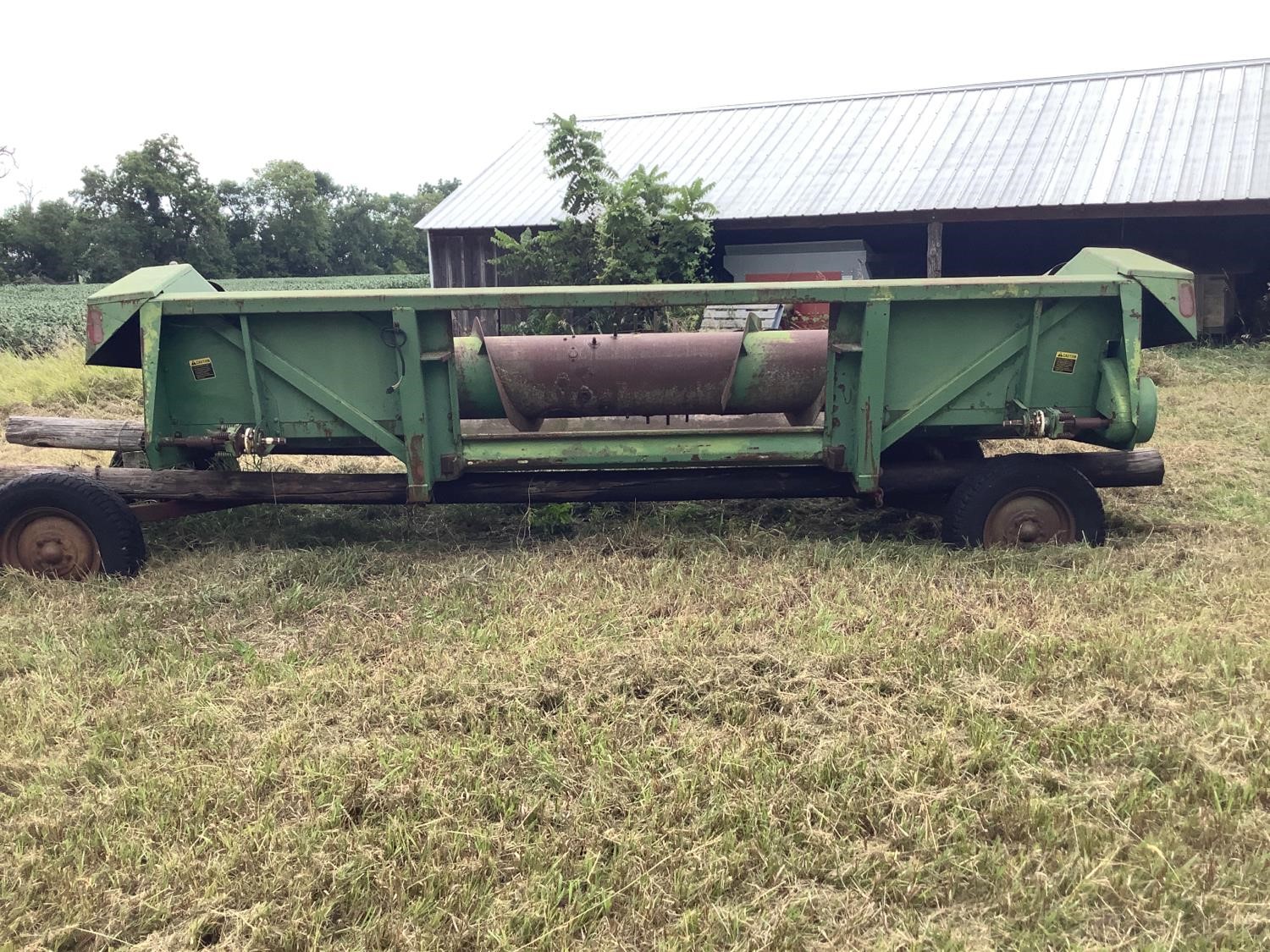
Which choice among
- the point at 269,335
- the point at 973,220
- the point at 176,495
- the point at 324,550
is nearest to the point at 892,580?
the point at 324,550

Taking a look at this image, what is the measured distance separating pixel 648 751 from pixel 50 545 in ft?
11.9

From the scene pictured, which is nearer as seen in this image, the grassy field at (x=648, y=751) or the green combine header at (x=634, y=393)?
the grassy field at (x=648, y=751)

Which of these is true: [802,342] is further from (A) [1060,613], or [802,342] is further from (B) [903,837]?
(B) [903,837]

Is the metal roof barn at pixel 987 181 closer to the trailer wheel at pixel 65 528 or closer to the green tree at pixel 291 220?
the trailer wheel at pixel 65 528

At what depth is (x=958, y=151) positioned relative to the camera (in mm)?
15039

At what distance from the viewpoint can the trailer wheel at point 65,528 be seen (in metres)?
4.66

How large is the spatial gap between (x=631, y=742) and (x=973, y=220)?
41.3ft

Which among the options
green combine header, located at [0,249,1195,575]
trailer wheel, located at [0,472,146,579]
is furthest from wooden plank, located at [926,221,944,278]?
trailer wheel, located at [0,472,146,579]

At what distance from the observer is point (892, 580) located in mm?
4316

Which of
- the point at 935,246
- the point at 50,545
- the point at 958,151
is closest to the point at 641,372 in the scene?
the point at 50,545

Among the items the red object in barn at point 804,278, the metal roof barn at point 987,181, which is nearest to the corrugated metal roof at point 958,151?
the metal roof barn at point 987,181

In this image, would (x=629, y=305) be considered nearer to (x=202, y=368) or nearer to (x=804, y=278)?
(x=202, y=368)

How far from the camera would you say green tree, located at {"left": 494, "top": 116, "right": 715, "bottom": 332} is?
1221 cm

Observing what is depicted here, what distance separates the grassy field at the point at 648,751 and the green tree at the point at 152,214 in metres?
54.3
